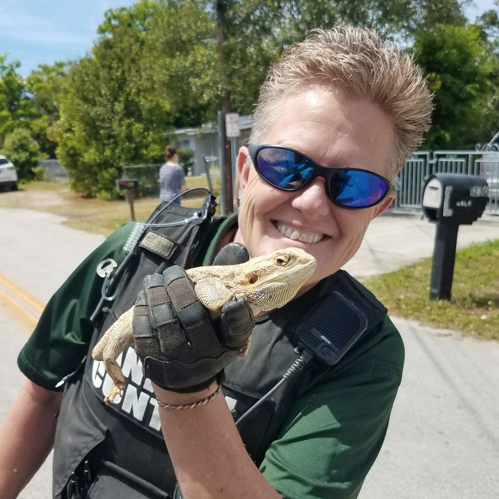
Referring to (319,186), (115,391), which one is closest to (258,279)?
(319,186)

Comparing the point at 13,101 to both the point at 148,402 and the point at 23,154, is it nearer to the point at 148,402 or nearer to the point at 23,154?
the point at 23,154

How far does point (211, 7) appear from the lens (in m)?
13.7

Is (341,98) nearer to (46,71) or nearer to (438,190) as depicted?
(438,190)

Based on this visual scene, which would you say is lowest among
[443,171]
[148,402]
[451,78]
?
[443,171]

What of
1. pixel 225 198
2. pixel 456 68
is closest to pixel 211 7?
pixel 225 198

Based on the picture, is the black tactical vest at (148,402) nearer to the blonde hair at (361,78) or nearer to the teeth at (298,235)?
the teeth at (298,235)

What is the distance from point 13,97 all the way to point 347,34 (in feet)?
175

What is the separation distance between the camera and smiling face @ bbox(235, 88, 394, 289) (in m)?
1.50

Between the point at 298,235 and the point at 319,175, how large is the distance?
0.18m

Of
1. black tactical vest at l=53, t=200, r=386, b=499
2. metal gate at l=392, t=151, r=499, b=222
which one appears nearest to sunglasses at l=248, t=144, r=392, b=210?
black tactical vest at l=53, t=200, r=386, b=499

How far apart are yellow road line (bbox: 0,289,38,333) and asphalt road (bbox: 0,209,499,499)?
0.04 m

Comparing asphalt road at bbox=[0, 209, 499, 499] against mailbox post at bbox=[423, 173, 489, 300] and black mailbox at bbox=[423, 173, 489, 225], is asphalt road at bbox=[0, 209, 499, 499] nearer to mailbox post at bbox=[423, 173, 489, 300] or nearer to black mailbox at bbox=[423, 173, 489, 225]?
mailbox post at bbox=[423, 173, 489, 300]

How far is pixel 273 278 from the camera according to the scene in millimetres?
1268

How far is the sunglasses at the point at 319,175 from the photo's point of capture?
1499 millimetres
